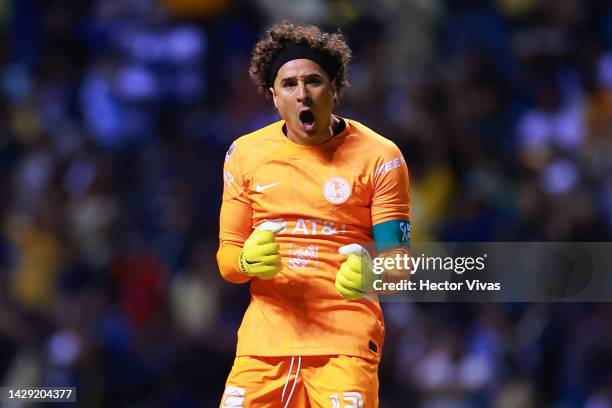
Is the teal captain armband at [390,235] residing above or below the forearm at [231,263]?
above

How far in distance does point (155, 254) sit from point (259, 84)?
3.72 meters

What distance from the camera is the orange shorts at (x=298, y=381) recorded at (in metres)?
4.60

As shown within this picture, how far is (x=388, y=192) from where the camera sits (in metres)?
4.74

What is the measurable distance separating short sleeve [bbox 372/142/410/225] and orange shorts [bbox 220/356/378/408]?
586 millimetres

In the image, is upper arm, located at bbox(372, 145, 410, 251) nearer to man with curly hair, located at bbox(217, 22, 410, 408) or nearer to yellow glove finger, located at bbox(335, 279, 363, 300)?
man with curly hair, located at bbox(217, 22, 410, 408)

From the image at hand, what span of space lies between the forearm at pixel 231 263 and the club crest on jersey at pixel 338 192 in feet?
1.42

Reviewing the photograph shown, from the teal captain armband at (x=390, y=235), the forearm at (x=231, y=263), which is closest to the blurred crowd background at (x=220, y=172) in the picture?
the forearm at (x=231, y=263)

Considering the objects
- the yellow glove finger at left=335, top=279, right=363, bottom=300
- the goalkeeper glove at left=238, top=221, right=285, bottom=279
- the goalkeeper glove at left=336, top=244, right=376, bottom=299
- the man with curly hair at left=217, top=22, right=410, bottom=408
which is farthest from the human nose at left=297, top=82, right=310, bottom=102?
the yellow glove finger at left=335, top=279, right=363, bottom=300

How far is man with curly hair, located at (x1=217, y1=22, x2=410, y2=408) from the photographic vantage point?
15.2 feet

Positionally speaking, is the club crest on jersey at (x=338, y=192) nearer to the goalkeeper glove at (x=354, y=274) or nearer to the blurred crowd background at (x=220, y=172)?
the goalkeeper glove at (x=354, y=274)

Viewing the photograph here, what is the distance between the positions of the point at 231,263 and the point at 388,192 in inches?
27.3

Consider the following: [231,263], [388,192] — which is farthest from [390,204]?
[231,263]

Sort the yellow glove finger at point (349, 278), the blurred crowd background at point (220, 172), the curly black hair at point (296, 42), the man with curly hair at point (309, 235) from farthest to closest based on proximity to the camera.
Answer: the blurred crowd background at point (220, 172), the curly black hair at point (296, 42), the man with curly hair at point (309, 235), the yellow glove finger at point (349, 278)

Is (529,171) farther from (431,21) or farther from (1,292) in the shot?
(1,292)
